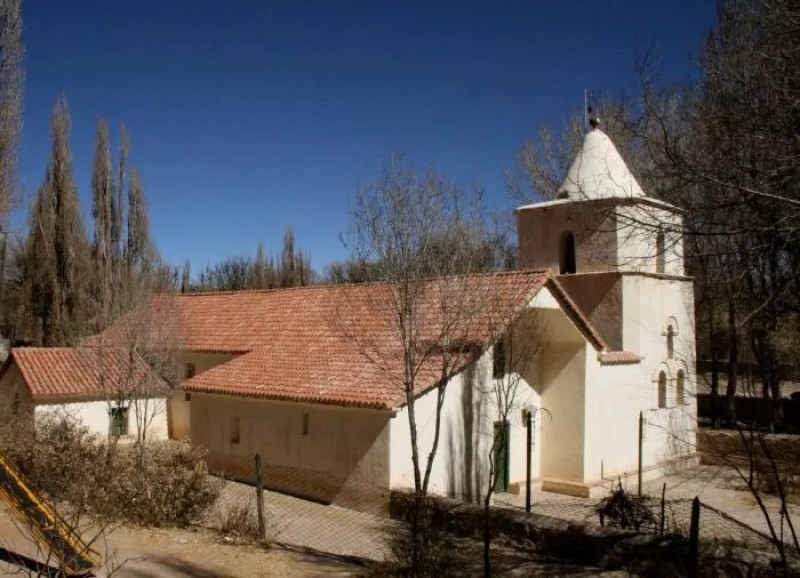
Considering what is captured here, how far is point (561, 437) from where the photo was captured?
17891mm

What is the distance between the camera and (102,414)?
22.2 m

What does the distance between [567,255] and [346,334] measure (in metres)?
7.49

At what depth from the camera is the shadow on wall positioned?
49.8 feet

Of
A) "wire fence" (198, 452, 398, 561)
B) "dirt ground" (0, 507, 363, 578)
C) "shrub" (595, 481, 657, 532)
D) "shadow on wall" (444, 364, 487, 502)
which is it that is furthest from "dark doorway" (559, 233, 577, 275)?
"dirt ground" (0, 507, 363, 578)

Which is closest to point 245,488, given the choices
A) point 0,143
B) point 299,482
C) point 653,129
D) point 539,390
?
point 299,482

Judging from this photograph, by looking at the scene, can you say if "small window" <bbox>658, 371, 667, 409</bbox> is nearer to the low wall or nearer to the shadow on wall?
the shadow on wall

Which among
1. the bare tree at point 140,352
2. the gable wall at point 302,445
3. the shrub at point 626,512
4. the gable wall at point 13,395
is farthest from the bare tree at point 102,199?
the shrub at point 626,512

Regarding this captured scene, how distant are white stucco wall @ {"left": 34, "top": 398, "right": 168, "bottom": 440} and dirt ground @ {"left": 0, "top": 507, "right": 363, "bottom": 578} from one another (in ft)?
30.8

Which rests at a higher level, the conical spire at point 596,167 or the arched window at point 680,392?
the conical spire at point 596,167

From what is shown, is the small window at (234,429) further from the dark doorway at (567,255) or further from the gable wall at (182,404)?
the dark doorway at (567,255)

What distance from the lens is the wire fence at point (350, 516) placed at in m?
11.4

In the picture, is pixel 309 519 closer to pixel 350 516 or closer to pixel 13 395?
pixel 350 516

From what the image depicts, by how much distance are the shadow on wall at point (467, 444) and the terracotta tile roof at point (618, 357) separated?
4.26 meters

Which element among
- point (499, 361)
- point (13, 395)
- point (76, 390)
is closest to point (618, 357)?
point (499, 361)
